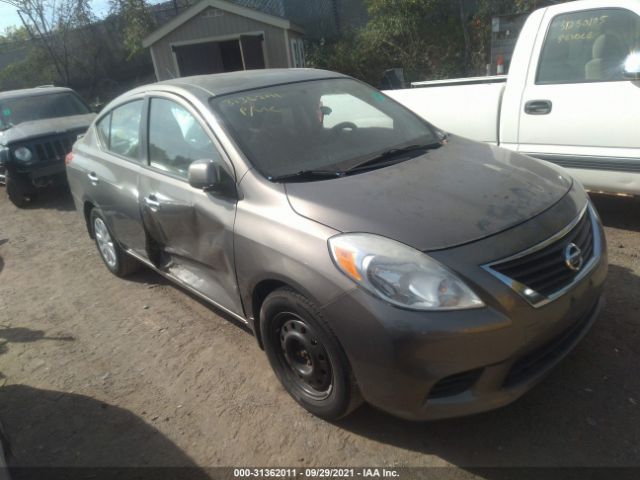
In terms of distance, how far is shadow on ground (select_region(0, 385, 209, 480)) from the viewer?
8.36 ft

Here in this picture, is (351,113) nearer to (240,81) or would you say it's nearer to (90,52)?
(240,81)

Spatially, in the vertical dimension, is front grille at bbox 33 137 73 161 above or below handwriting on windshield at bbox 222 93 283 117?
below

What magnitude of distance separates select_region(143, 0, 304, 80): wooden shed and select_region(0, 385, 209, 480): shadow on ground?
13.4 m

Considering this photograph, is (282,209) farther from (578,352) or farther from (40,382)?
(40,382)

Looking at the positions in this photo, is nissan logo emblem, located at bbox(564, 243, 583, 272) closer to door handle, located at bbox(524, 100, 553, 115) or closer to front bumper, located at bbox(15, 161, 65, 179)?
door handle, located at bbox(524, 100, 553, 115)

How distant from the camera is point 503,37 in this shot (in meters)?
11.9

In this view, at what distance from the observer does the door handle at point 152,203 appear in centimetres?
340

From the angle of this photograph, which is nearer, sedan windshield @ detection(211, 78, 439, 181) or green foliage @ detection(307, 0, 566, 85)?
sedan windshield @ detection(211, 78, 439, 181)

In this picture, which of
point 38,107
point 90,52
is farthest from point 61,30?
point 38,107

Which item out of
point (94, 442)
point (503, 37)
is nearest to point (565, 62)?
point (94, 442)

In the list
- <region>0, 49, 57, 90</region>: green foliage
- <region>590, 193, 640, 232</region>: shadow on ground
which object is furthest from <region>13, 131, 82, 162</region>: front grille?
<region>0, 49, 57, 90</region>: green foliage

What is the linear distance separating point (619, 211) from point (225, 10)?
569 inches

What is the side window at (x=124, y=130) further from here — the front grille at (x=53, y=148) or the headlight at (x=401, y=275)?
the front grille at (x=53, y=148)

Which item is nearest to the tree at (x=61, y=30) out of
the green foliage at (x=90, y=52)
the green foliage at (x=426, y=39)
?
the green foliage at (x=90, y=52)
